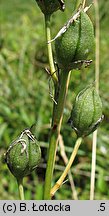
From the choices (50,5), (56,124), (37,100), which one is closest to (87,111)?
(56,124)

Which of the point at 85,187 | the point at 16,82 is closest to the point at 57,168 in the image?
the point at 85,187

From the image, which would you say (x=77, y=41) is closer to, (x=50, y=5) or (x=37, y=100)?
(x=50, y=5)

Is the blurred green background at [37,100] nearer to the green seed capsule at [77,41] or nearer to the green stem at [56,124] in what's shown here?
the green stem at [56,124]

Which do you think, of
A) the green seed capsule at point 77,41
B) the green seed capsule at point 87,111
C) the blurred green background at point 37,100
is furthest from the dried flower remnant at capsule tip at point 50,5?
the blurred green background at point 37,100

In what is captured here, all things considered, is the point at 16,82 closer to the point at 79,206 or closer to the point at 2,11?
the point at 2,11

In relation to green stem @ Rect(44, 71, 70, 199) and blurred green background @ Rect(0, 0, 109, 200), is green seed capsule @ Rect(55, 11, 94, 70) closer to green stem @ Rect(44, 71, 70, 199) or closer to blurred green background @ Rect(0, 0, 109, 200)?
green stem @ Rect(44, 71, 70, 199)
